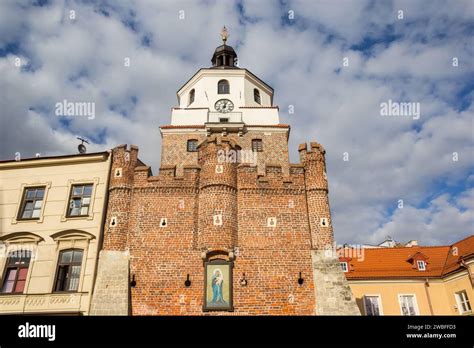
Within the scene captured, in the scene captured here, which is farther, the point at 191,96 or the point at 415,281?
the point at 191,96

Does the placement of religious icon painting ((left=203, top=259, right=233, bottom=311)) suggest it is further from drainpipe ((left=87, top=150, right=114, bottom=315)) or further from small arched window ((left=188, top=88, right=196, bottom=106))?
small arched window ((left=188, top=88, right=196, bottom=106))

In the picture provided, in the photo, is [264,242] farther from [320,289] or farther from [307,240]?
[320,289]

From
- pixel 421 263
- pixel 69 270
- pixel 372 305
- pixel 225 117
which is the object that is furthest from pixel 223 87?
pixel 421 263

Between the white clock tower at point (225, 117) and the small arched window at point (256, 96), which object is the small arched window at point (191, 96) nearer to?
the white clock tower at point (225, 117)

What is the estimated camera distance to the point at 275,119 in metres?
31.0

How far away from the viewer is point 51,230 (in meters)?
17.3

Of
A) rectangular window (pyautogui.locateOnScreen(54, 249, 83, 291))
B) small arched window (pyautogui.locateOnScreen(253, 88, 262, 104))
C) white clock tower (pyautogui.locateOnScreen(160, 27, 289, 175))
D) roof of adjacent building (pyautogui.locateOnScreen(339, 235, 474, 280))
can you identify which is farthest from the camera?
small arched window (pyautogui.locateOnScreen(253, 88, 262, 104))

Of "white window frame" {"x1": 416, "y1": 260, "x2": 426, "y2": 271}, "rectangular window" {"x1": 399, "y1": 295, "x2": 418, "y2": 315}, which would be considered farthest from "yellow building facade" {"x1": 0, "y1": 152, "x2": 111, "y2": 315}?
"white window frame" {"x1": 416, "y1": 260, "x2": 426, "y2": 271}

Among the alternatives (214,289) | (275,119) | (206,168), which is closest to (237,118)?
(275,119)

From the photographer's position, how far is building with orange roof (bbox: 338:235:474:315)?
2655 centimetres

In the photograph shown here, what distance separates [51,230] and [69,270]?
7.21 ft

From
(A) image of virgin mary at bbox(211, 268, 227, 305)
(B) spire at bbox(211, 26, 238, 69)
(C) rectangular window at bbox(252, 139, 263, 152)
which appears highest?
(B) spire at bbox(211, 26, 238, 69)

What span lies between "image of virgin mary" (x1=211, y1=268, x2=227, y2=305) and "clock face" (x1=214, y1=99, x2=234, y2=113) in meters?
18.1

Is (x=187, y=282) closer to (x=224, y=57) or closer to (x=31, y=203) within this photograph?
(x=31, y=203)
